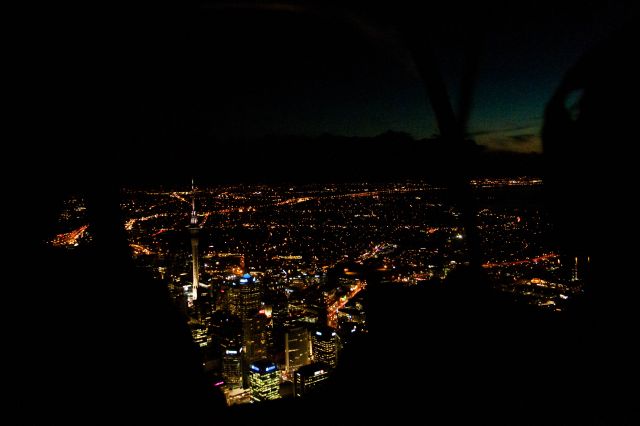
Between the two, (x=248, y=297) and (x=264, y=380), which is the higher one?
(x=248, y=297)

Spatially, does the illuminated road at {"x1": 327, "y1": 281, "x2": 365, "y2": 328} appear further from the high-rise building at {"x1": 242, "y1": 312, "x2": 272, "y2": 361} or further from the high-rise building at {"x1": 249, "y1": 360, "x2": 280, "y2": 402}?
the high-rise building at {"x1": 249, "y1": 360, "x2": 280, "y2": 402}

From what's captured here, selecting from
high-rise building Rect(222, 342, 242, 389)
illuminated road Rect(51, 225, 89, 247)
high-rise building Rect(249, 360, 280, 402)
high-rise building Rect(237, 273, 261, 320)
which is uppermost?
illuminated road Rect(51, 225, 89, 247)

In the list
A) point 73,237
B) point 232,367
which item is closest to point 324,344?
point 232,367

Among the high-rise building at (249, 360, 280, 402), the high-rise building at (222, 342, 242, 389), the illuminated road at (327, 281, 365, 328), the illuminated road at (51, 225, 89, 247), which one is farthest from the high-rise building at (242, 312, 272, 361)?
the illuminated road at (51, 225, 89, 247)

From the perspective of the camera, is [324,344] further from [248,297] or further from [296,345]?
[248,297]

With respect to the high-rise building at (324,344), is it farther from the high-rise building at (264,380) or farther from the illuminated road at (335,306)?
the illuminated road at (335,306)

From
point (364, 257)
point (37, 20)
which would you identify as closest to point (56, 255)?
point (37, 20)

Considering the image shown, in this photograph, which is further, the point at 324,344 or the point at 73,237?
the point at 324,344
